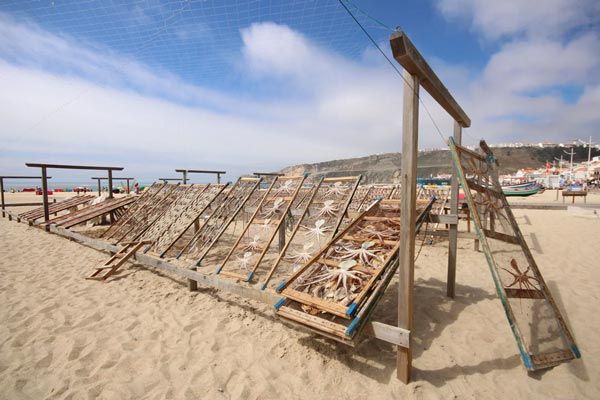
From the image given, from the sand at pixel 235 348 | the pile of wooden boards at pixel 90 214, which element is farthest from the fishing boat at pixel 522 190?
the pile of wooden boards at pixel 90 214

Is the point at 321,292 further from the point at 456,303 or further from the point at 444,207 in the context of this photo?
the point at 444,207

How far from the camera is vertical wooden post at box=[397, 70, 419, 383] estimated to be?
240cm

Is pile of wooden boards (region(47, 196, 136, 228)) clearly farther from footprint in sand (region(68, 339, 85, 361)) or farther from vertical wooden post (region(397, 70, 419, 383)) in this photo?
vertical wooden post (region(397, 70, 419, 383))

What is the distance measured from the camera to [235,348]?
3170 mm

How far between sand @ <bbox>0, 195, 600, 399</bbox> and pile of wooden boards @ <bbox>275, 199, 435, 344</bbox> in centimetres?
55

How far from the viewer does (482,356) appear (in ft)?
9.89

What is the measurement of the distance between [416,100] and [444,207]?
664cm

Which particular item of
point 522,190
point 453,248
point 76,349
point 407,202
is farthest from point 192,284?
point 522,190

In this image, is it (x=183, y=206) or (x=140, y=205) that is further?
(x=140, y=205)

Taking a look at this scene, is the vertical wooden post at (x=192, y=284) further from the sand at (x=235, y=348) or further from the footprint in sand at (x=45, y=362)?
the footprint in sand at (x=45, y=362)

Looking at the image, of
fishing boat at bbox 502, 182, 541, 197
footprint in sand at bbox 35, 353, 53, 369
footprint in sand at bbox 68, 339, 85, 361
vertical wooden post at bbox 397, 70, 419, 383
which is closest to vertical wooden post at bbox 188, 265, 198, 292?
footprint in sand at bbox 68, 339, 85, 361

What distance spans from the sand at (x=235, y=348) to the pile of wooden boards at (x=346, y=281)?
55cm

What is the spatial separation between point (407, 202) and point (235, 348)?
2524 mm

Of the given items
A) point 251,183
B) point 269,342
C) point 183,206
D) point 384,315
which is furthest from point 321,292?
point 183,206
